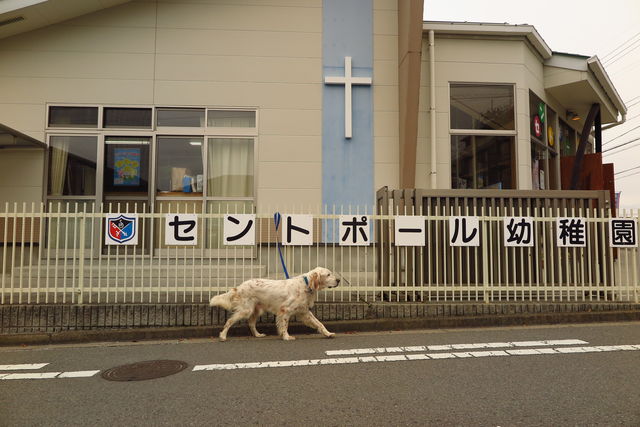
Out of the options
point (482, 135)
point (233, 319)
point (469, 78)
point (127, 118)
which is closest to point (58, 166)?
point (127, 118)

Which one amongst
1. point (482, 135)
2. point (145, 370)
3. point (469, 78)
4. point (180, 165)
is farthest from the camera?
point (482, 135)

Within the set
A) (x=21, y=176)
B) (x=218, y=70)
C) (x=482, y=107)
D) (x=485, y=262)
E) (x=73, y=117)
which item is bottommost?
(x=485, y=262)

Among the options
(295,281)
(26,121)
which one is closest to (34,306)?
(295,281)

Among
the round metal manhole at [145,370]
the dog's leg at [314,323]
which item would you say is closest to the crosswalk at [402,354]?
the round metal manhole at [145,370]

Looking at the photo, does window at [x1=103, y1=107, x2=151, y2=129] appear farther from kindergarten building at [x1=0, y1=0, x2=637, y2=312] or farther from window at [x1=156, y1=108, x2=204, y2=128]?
window at [x1=156, y1=108, x2=204, y2=128]

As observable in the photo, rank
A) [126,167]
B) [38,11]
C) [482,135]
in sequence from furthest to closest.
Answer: [482,135], [126,167], [38,11]

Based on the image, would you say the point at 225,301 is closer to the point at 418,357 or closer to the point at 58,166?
the point at 418,357

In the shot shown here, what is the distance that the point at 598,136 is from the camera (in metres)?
12.7

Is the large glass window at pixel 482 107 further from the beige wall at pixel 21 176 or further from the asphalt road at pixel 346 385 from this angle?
the beige wall at pixel 21 176

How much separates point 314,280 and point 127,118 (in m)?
5.65

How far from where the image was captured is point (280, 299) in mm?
5398

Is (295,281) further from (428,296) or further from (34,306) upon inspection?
(34,306)

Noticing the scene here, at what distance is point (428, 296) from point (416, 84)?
161 inches

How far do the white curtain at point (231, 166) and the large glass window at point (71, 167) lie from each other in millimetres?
2272
